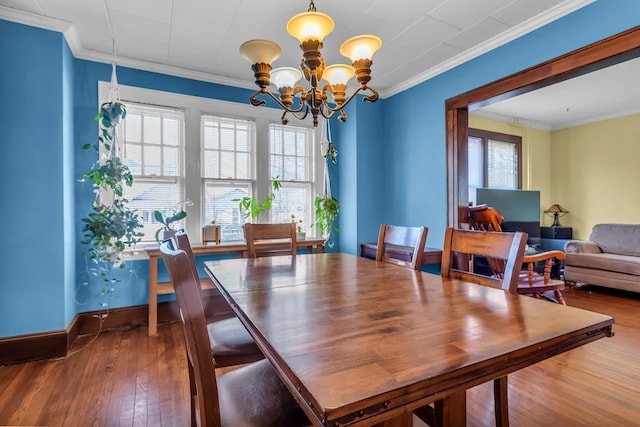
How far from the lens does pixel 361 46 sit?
5.88 feet

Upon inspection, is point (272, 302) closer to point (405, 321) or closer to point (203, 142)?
point (405, 321)

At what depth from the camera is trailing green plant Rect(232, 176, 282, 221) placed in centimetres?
358

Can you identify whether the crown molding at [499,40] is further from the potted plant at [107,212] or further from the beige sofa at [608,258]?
the beige sofa at [608,258]

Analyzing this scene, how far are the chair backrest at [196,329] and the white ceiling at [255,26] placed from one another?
2.20 metres

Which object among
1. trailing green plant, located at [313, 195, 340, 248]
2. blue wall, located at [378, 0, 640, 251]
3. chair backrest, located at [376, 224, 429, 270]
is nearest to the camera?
chair backrest, located at [376, 224, 429, 270]

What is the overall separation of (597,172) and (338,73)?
19.6 feet

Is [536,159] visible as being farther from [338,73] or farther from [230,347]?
[230,347]

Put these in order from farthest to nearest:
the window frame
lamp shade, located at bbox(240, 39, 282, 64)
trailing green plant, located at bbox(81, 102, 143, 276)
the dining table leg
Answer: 1. the window frame
2. trailing green plant, located at bbox(81, 102, 143, 276)
3. lamp shade, located at bbox(240, 39, 282, 64)
4. the dining table leg

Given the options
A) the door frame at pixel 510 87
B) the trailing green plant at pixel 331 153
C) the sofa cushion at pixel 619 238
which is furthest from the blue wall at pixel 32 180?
the sofa cushion at pixel 619 238

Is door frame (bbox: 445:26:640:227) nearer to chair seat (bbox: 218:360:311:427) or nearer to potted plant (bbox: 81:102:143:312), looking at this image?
chair seat (bbox: 218:360:311:427)

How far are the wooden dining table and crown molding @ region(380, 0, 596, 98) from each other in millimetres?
2248

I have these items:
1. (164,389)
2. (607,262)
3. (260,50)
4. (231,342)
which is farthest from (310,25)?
(607,262)

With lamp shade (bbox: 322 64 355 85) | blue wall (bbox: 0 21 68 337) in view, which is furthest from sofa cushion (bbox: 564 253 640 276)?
blue wall (bbox: 0 21 68 337)

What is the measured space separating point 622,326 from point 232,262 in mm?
3554
